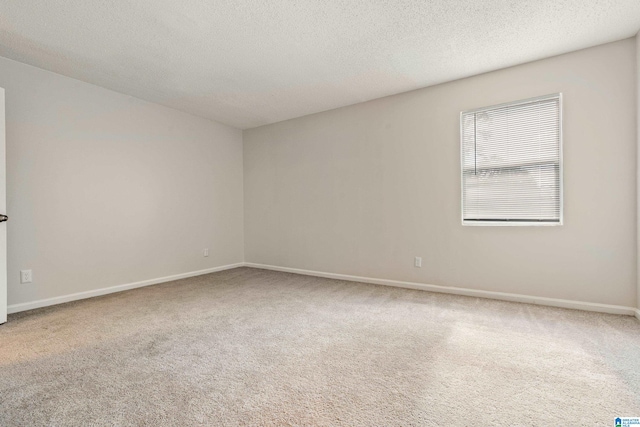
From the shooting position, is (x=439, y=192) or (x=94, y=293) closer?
(x=94, y=293)

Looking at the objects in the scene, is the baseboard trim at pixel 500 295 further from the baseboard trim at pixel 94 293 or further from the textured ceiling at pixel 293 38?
the textured ceiling at pixel 293 38

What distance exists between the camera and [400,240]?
13.6ft

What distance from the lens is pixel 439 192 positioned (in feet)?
12.6

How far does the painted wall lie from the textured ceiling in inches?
14.0

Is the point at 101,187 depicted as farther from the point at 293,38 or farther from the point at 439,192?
the point at 439,192

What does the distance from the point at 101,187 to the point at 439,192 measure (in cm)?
416

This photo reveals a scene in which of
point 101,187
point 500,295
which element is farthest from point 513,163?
point 101,187

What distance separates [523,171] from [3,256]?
5145mm

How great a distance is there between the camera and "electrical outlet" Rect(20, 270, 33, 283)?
125 inches

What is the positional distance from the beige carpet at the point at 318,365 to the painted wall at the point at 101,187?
24.5 inches

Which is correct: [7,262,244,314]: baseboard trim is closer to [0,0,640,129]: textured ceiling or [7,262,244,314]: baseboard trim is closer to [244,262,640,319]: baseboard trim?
[244,262,640,319]: baseboard trim

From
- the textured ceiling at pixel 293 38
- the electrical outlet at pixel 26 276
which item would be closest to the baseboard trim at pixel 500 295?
the textured ceiling at pixel 293 38

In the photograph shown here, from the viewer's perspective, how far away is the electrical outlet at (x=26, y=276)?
10.4 ft

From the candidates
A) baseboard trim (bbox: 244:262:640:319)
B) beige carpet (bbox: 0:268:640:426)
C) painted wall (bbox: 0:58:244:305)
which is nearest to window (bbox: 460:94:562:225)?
baseboard trim (bbox: 244:262:640:319)
